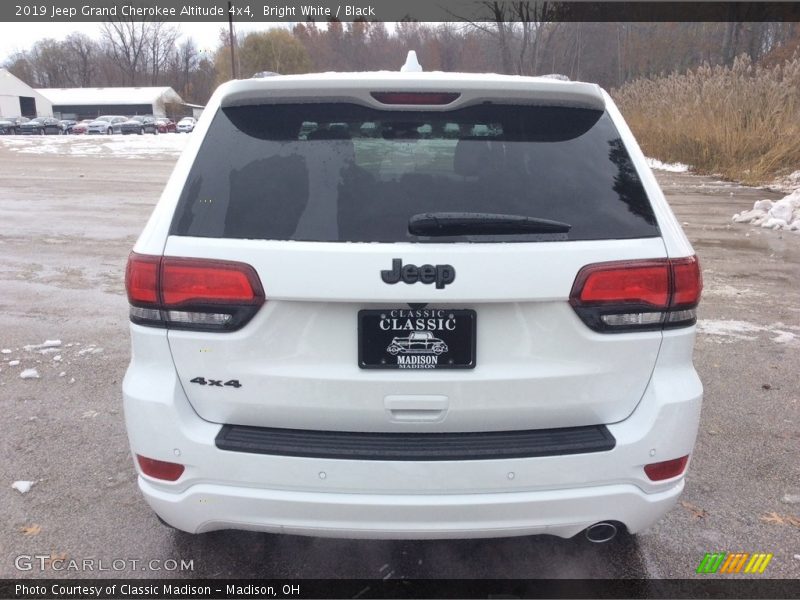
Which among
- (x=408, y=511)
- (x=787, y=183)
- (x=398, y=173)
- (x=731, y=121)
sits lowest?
(x=787, y=183)

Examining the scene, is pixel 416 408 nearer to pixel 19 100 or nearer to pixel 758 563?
pixel 758 563

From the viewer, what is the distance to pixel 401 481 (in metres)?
2.04

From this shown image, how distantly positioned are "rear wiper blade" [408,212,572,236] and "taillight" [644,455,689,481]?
33.8 inches

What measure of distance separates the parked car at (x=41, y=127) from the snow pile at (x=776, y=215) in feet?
218

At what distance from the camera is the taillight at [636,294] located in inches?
80.5

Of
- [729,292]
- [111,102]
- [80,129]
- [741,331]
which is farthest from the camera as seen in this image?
[111,102]

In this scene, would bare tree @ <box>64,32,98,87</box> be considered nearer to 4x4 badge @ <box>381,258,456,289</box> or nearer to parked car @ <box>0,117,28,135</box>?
parked car @ <box>0,117,28,135</box>

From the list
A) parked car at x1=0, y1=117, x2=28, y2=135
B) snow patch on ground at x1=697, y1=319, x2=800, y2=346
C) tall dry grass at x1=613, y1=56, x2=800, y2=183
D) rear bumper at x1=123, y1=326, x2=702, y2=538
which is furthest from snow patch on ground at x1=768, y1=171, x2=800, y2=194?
parked car at x1=0, y1=117, x2=28, y2=135

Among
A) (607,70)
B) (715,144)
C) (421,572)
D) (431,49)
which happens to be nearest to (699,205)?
Result: (715,144)

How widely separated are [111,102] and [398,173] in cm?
10003

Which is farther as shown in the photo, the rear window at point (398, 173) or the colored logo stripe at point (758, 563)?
the colored logo stripe at point (758, 563)

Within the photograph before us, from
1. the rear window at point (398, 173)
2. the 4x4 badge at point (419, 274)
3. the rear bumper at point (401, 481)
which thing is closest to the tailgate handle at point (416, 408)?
the rear bumper at point (401, 481)

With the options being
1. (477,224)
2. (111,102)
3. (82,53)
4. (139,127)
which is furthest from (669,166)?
(82,53)
